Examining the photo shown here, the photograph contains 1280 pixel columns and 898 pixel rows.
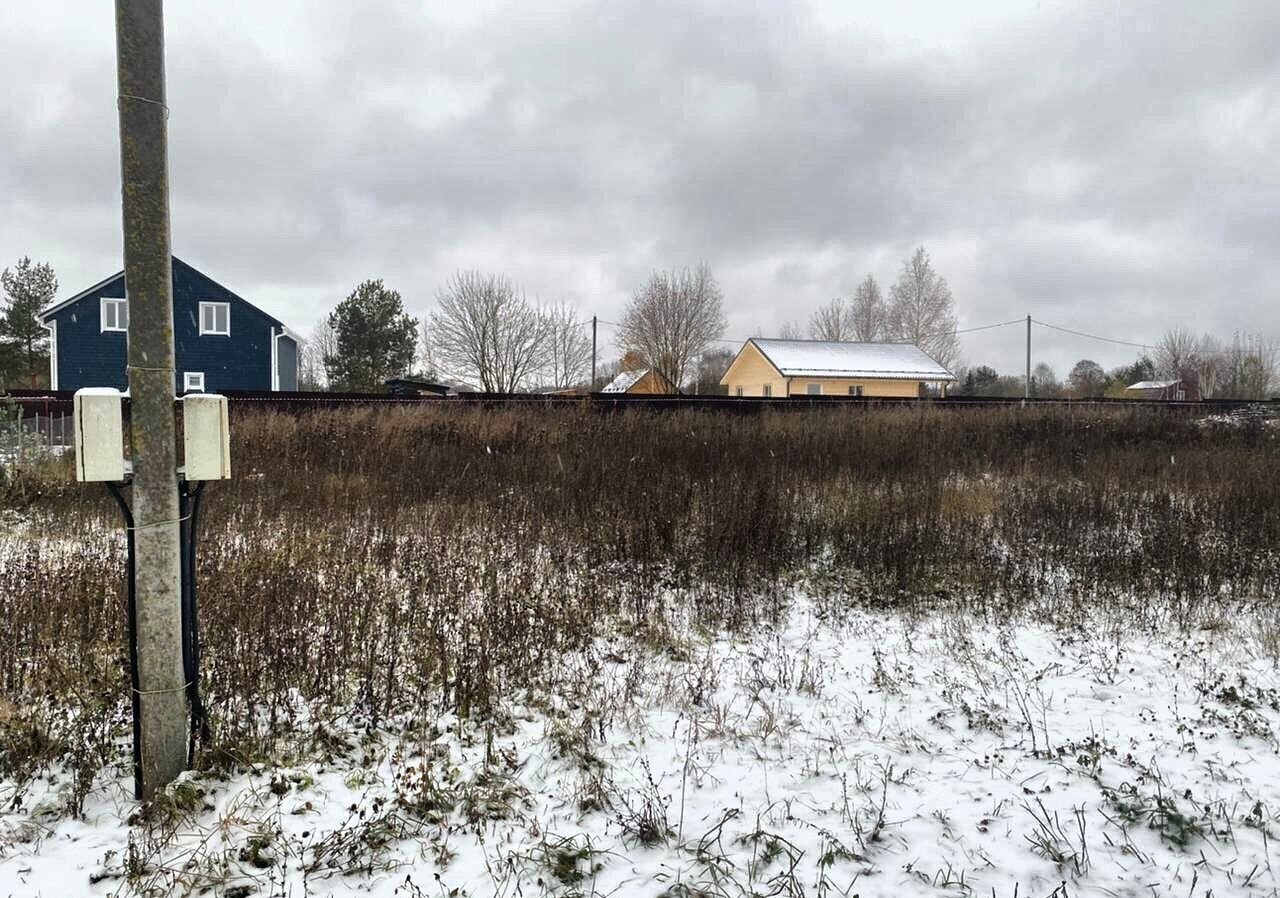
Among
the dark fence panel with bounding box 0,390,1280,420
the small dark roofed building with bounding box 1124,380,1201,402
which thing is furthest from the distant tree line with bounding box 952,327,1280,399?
the dark fence panel with bounding box 0,390,1280,420

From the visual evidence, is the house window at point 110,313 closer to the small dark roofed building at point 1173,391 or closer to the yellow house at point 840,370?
the yellow house at point 840,370

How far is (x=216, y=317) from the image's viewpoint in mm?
28391

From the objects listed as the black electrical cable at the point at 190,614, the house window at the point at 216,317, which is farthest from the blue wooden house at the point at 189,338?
the black electrical cable at the point at 190,614

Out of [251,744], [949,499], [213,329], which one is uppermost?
[213,329]

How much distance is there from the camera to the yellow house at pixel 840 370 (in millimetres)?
37750

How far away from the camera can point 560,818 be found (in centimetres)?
283

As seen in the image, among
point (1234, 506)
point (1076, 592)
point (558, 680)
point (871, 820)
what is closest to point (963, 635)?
point (1076, 592)

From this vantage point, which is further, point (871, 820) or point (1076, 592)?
point (1076, 592)

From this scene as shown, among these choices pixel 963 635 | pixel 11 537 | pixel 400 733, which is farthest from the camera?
pixel 11 537

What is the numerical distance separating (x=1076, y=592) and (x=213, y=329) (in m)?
32.3

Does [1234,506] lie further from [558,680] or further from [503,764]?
[503,764]

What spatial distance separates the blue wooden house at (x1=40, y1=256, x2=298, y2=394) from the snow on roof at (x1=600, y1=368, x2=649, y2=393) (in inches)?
828

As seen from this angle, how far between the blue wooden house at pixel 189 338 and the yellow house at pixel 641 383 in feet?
59.1

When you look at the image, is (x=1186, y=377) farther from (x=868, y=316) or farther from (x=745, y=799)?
(x=745, y=799)
